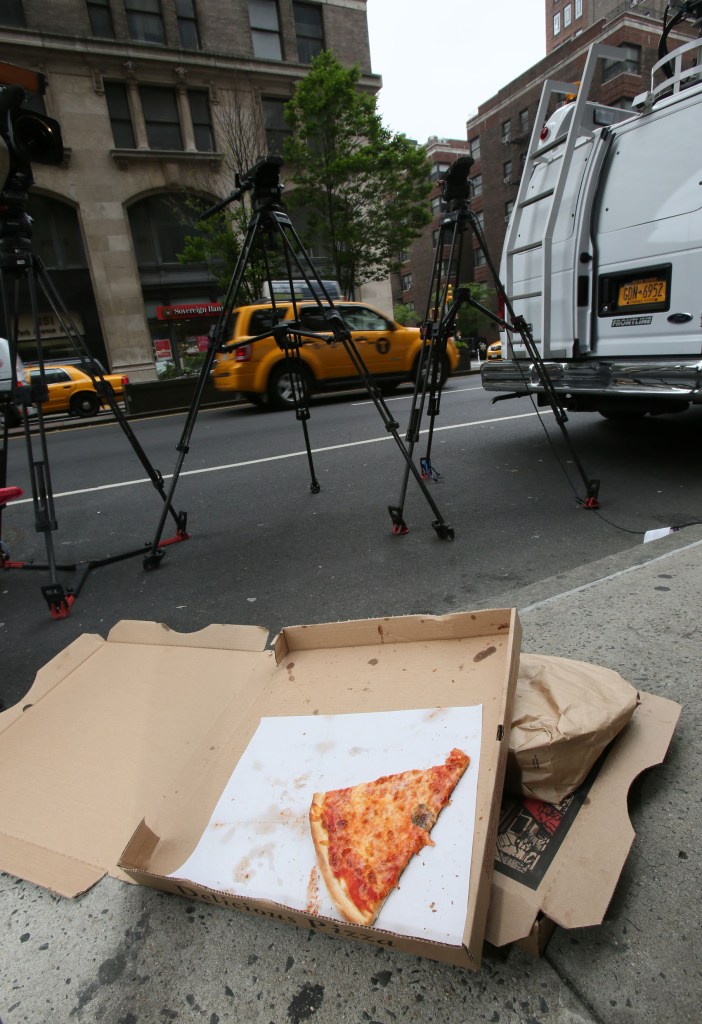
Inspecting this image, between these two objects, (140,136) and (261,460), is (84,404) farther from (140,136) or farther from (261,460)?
(140,136)

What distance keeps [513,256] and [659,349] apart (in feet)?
6.20

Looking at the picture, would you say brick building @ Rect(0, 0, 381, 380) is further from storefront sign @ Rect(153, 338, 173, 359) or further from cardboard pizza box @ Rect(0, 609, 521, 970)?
cardboard pizza box @ Rect(0, 609, 521, 970)

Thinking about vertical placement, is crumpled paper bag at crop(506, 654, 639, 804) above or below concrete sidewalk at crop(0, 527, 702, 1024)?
above

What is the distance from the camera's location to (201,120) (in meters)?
22.2

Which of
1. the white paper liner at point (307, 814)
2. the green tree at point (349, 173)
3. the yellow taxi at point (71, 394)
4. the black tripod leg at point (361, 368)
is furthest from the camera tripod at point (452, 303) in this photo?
the green tree at point (349, 173)

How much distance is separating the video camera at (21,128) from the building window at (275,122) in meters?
22.3

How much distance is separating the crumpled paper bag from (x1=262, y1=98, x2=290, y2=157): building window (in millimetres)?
25170

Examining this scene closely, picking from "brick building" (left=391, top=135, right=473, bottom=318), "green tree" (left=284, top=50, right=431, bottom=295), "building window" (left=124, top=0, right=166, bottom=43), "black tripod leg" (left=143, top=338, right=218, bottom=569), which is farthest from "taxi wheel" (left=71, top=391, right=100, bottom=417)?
"brick building" (left=391, top=135, right=473, bottom=318)

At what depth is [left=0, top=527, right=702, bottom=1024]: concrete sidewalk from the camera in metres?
1.05

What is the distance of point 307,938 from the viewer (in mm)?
1192

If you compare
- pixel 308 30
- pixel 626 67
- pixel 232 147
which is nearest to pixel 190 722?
pixel 232 147

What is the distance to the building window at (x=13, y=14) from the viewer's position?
19234 millimetres

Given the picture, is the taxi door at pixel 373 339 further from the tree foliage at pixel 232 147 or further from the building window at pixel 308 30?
the building window at pixel 308 30

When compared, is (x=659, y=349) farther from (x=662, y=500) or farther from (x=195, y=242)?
(x=195, y=242)
